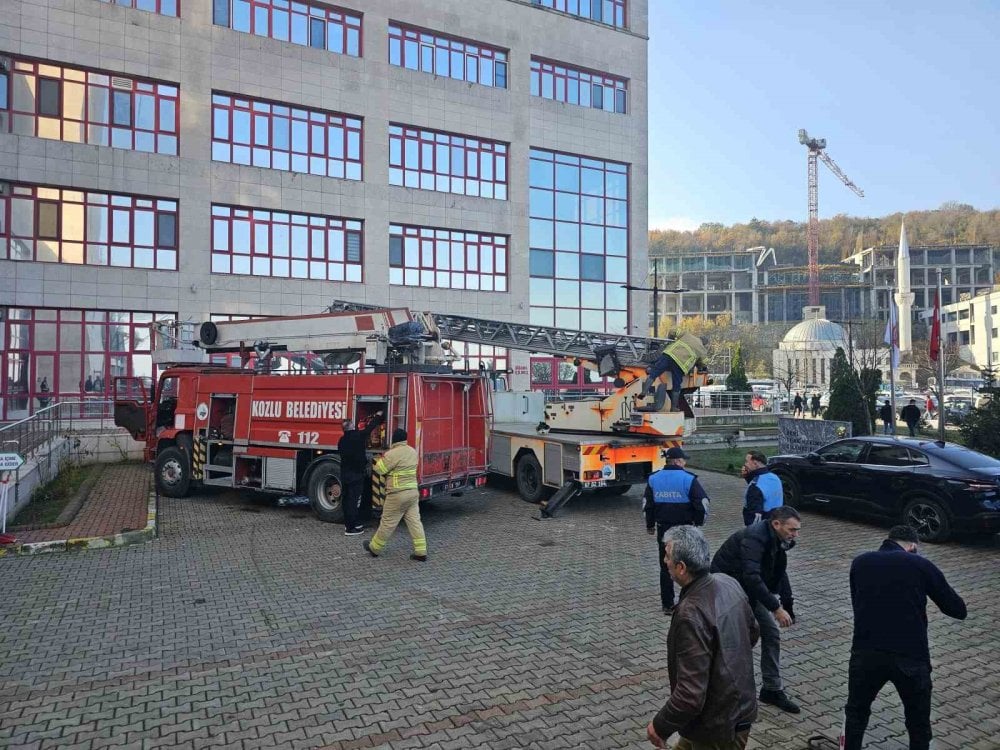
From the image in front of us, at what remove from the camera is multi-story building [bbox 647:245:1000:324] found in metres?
120

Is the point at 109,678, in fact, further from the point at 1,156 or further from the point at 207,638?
the point at 1,156

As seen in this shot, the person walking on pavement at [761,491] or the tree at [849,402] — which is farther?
the tree at [849,402]

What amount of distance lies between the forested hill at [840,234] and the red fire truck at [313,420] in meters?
116

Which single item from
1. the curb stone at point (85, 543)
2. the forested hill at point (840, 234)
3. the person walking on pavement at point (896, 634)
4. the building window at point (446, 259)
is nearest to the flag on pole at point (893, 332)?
the building window at point (446, 259)

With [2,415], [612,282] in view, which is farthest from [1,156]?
[612,282]

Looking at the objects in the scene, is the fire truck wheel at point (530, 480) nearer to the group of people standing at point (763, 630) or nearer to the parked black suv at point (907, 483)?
the parked black suv at point (907, 483)

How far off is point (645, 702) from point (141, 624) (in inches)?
190

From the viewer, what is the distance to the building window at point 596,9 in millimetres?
31922

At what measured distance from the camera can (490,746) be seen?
4.47m

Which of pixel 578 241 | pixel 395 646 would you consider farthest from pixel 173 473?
pixel 578 241

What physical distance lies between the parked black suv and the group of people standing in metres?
6.30

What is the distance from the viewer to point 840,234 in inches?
5389

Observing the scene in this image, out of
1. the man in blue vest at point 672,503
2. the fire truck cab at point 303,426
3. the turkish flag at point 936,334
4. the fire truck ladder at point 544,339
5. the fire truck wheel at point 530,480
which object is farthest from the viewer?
the turkish flag at point 936,334

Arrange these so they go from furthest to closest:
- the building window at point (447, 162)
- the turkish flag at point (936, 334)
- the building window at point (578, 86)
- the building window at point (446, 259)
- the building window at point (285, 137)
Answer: the building window at point (578, 86)
the building window at point (447, 162)
the building window at point (446, 259)
the building window at point (285, 137)
the turkish flag at point (936, 334)
